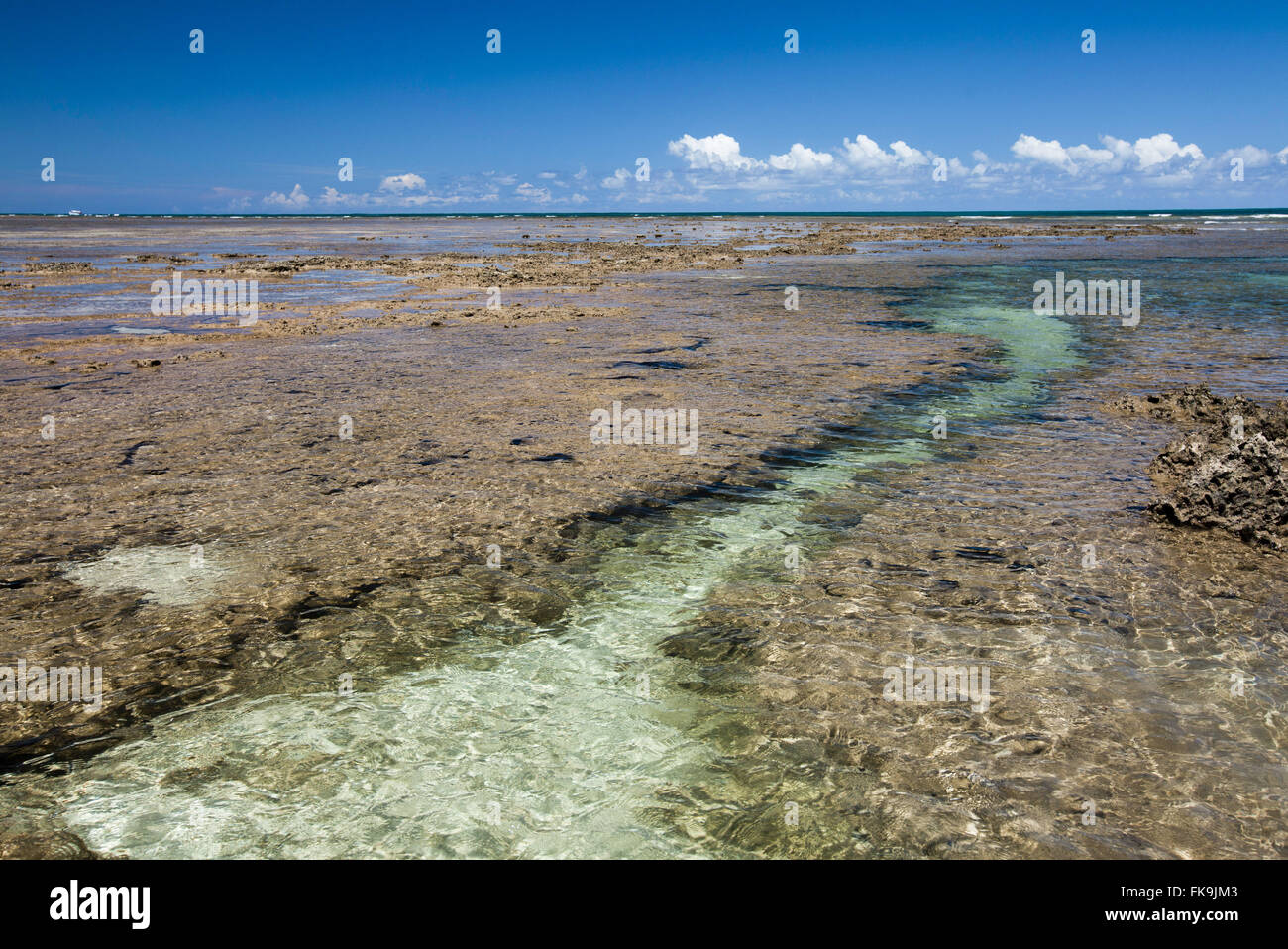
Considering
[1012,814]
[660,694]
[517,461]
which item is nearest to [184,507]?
[517,461]

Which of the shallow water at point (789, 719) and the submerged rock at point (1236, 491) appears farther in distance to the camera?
the submerged rock at point (1236, 491)

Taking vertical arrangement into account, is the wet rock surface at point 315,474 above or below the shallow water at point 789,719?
above

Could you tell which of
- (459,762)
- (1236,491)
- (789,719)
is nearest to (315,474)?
(459,762)

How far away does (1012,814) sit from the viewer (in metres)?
3.55

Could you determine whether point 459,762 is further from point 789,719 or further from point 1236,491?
point 1236,491

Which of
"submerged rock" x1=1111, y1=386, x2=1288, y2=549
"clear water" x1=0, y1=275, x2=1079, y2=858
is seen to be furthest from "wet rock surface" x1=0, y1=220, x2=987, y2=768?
"submerged rock" x1=1111, y1=386, x2=1288, y2=549

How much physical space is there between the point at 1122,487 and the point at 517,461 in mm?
6338

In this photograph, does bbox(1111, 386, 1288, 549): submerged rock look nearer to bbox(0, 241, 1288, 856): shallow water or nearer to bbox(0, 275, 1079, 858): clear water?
bbox(0, 241, 1288, 856): shallow water

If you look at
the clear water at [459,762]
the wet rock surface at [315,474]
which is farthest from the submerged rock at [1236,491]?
the clear water at [459,762]

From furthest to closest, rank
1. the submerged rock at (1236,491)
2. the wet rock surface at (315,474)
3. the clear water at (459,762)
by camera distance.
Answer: the submerged rock at (1236,491), the wet rock surface at (315,474), the clear water at (459,762)

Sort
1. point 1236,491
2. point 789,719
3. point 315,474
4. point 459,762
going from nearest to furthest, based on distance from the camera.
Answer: point 459,762, point 789,719, point 1236,491, point 315,474

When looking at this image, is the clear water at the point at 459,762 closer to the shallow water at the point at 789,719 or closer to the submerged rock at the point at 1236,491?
the shallow water at the point at 789,719
